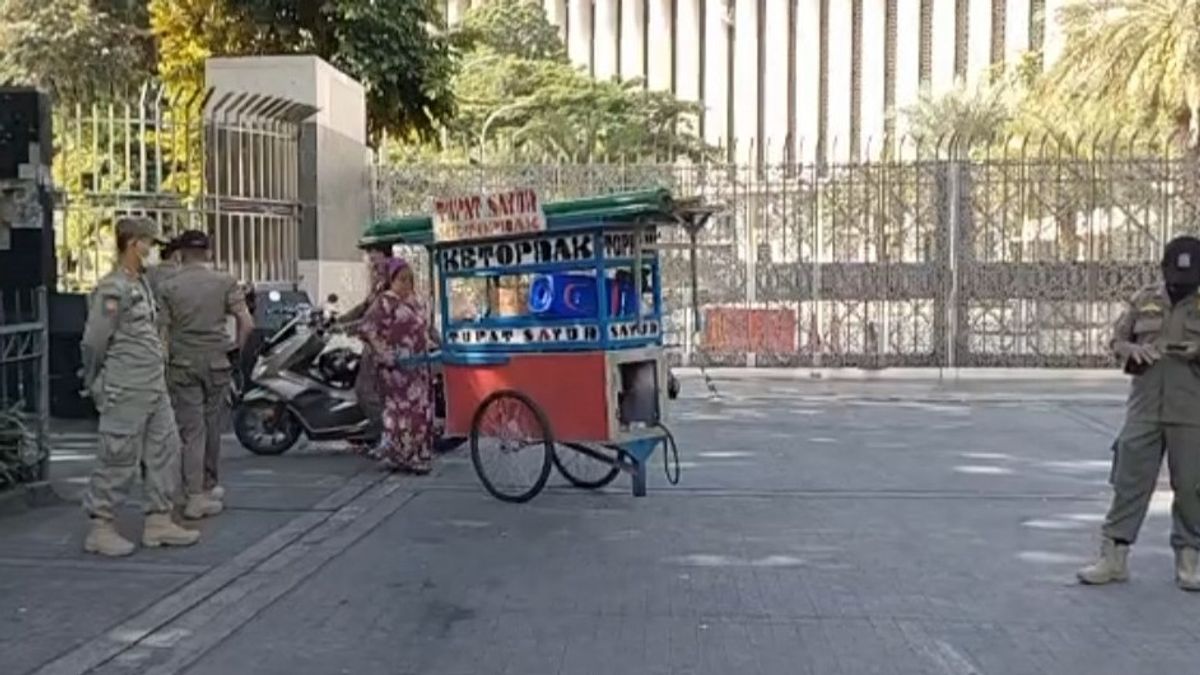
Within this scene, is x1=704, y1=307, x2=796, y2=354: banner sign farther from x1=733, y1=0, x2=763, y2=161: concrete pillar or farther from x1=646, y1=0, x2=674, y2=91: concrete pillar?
x1=646, y1=0, x2=674, y2=91: concrete pillar

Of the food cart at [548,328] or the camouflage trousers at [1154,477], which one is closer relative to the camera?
the camouflage trousers at [1154,477]

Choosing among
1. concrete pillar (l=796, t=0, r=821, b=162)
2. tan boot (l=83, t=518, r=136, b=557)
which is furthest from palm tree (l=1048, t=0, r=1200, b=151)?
concrete pillar (l=796, t=0, r=821, b=162)

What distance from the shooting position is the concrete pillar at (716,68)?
7200cm

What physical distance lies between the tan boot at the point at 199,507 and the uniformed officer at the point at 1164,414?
17.6 ft

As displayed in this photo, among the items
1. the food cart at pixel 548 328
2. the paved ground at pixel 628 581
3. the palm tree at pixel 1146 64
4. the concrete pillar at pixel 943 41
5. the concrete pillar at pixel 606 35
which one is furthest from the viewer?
the concrete pillar at pixel 606 35

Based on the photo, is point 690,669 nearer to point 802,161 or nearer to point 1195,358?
point 1195,358

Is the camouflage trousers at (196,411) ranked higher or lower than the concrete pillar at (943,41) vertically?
lower

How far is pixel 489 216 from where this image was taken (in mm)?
9812

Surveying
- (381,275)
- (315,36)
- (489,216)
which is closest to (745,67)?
(315,36)

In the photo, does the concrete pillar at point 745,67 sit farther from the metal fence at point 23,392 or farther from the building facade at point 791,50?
the metal fence at point 23,392

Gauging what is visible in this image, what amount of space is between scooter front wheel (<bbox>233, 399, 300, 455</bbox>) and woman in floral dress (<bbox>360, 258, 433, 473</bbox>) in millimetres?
1451

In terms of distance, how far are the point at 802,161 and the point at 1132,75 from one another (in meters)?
8.62

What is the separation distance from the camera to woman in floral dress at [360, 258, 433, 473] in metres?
10.9

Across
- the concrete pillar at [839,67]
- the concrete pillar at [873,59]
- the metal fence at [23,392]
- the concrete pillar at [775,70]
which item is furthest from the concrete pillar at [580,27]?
the metal fence at [23,392]
